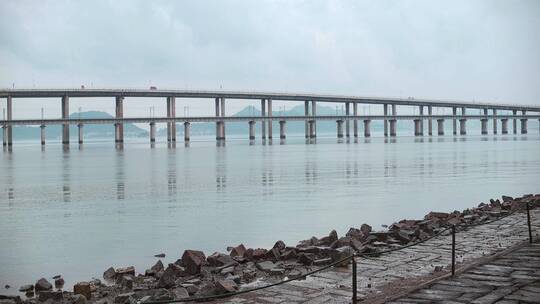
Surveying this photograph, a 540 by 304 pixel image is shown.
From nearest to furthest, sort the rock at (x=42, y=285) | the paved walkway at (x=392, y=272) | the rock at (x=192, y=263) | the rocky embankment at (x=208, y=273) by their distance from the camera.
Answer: the paved walkway at (x=392, y=272)
the rocky embankment at (x=208, y=273)
the rock at (x=42, y=285)
the rock at (x=192, y=263)

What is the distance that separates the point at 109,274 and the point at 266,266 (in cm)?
387

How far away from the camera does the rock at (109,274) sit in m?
15.3

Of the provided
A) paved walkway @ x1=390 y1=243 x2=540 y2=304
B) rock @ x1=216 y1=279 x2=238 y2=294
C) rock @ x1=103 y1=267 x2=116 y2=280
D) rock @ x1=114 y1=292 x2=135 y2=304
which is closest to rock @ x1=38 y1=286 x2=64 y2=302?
rock @ x1=114 y1=292 x2=135 y2=304

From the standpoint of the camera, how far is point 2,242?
21.0 meters

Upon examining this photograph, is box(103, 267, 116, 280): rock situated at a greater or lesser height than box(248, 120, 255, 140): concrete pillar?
lesser

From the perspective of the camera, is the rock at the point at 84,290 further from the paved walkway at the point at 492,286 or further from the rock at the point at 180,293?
the paved walkway at the point at 492,286

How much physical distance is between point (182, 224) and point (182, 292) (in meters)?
Result: 12.2

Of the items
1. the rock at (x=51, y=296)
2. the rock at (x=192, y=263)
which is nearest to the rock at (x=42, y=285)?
the rock at (x=51, y=296)

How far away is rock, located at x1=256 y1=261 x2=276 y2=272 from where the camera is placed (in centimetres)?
1438

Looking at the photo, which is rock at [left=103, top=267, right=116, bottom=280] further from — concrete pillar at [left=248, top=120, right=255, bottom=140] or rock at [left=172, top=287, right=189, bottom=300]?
concrete pillar at [left=248, top=120, right=255, bottom=140]

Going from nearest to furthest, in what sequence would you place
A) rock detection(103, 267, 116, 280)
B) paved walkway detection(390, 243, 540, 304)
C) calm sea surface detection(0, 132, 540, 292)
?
paved walkway detection(390, 243, 540, 304)
rock detection(103, 267, 116, 280)
calm sea surface detection(0, 132, 540, 292)

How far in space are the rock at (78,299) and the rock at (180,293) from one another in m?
1.71

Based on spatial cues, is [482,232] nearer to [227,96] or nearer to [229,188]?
[229,188]

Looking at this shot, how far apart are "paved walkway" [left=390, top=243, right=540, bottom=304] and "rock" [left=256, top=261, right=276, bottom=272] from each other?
172 inches
